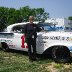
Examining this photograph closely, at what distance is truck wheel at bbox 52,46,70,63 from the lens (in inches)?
344

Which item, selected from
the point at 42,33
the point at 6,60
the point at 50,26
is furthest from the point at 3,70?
the point at 50,26

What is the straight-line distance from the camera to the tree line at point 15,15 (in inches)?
901

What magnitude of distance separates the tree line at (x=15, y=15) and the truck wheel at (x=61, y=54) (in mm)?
12378

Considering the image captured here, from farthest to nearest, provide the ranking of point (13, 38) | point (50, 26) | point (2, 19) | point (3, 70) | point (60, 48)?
point (2, 19)
point (13, 38)
point (50, 26)
point (60, 48)
point (3, 70)

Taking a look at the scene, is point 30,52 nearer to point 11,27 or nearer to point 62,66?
point 62,66

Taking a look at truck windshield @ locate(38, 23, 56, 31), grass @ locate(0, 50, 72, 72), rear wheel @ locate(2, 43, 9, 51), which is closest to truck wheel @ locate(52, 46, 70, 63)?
grass @ locate(0, 50, 72, 72)

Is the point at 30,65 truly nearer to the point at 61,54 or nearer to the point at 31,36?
the point at 61,54

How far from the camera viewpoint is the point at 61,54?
8.90 m

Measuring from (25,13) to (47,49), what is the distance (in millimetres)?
23217

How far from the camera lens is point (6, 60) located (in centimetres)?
954

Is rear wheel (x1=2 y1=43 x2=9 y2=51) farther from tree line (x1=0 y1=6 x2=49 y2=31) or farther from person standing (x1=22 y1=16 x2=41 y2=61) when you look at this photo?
tree line (x1=0 y1=6 x2=49 y2=31)

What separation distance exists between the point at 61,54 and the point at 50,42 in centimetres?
58

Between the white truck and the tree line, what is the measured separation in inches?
405

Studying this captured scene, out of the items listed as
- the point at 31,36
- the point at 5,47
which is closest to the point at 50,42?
the point at 31,36
